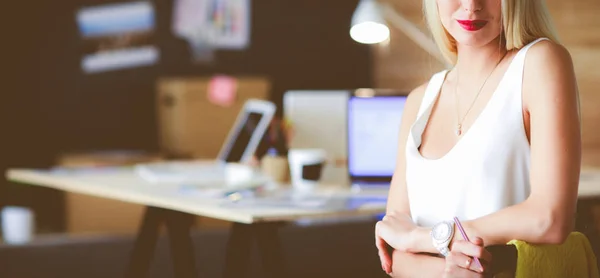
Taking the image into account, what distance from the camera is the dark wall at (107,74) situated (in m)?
5.65

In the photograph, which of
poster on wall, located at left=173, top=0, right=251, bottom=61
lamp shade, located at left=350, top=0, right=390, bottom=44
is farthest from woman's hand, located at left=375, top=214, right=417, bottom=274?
poster on wall, located at left=173, top=0, right=251, bottom=61

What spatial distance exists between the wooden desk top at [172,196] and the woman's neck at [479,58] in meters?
1.01

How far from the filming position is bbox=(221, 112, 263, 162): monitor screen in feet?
12.1

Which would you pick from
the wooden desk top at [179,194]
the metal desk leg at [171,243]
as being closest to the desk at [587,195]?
the wooden desk top at [179,194]

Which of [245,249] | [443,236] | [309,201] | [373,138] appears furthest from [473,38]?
[373,138]

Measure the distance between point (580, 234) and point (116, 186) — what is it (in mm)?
2024

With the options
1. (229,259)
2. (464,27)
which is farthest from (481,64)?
(229,259)

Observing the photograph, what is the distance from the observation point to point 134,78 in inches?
237

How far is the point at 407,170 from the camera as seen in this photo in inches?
67.1

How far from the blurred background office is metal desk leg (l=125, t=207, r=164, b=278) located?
1.54 meters

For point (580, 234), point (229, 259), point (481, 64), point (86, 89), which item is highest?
point (481, 64)

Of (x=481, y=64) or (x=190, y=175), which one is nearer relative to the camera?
(x=481, y=64)

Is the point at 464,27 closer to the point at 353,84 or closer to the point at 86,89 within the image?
the point at 86,89

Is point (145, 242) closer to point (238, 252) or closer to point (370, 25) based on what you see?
point (238, 252)
